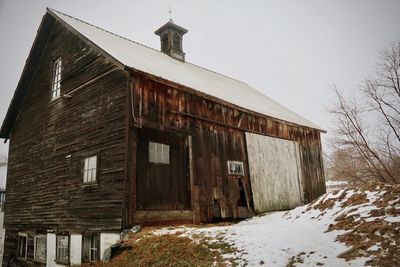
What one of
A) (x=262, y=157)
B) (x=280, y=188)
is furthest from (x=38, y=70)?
(x=280, y=188)

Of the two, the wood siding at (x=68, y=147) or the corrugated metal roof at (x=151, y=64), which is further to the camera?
the corrugated metal roof at (x=151, y=64)

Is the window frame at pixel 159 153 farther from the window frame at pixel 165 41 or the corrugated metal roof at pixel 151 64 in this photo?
the window frame at pixel 165 41

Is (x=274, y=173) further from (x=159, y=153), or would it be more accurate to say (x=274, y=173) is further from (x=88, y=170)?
(x=88, y=170)

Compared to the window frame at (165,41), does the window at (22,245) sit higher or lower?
lower

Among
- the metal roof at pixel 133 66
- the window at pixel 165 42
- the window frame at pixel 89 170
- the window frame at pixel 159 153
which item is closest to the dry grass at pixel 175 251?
A: the window frame at pixel 159 153

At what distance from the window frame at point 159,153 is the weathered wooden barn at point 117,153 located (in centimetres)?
4

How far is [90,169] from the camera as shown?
11.3m

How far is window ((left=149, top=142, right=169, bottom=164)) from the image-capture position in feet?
36.7

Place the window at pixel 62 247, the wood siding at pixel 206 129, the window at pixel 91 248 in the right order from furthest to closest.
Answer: the window at pixel 62 247
the wood siding at pixel 206 129
the window at pixel 91 248

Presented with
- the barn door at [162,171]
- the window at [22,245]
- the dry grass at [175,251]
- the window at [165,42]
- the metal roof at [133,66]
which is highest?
the window at [165,42]

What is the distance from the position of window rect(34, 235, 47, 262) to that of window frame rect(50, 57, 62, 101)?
6.25 metres

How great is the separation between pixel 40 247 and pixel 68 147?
4.83 meters

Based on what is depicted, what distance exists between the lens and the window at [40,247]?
13360 mm

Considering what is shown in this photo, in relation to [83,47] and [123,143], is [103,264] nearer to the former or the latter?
[123,143]
